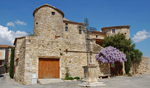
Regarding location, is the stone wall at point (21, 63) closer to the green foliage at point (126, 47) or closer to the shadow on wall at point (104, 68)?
the shadow on wall at point (104, 68)

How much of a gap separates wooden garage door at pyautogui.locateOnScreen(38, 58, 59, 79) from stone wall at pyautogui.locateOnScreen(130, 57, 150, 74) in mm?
14044

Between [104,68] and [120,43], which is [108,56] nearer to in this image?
[104,68]

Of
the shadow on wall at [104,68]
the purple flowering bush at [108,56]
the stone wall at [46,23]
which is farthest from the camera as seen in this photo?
the stone wall at [46,23]

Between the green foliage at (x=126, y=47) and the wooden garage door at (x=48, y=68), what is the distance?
10930mm

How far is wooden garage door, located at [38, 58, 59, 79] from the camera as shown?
1336cm

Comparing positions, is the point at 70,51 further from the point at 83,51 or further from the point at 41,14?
the point at 41,14

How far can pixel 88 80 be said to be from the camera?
378 inches

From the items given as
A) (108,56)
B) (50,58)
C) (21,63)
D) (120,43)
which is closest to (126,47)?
(120,43)

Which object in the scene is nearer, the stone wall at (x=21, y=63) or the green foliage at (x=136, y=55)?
the stone wall at (x=21, y=63)

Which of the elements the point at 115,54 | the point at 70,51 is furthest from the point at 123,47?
the point at 70,51

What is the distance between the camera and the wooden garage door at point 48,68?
526 inches

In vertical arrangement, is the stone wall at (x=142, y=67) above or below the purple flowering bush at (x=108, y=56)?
below

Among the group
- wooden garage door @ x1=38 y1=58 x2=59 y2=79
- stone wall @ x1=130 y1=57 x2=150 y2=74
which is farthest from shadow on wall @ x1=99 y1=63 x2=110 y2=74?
stone wall @ x1=130 y1=57 x2=150 y2=74

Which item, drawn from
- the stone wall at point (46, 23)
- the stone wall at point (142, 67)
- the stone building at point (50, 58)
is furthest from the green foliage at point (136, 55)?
the stone wall at point (46, 23)
